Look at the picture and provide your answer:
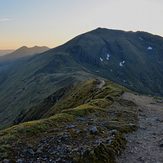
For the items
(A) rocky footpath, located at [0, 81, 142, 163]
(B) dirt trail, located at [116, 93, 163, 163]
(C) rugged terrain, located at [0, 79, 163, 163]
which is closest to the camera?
(A) rocky footpath, located at [0, 81, 142, 163]

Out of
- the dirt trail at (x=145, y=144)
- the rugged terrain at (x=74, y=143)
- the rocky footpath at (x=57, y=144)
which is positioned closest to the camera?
the rocky footpath at (x=57, y=144)

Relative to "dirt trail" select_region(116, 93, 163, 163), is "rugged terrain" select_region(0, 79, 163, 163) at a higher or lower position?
higher

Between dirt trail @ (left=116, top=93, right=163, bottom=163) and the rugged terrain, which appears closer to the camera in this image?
the rugged terrain

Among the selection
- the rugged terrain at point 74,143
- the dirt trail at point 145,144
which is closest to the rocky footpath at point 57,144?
the rugged terrain at point 74,143

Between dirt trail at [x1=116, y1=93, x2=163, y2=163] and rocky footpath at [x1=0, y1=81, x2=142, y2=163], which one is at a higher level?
rocky footpath at [x1=0, y1=81, x2=142, y2=163]

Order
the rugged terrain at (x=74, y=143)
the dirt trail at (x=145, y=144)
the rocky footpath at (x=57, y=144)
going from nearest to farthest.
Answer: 1. the rocky footpath at (x=57, y=144)
2. the rugged terrain at (x=74, y=143)
3. the dirt trail at (x=145, y=144)

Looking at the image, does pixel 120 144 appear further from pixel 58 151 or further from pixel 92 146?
pixel 58 151

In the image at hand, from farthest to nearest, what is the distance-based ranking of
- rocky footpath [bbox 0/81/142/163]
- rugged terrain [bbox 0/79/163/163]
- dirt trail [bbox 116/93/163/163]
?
dirt trail [bbox 116/93/163/163], rugged terrain [bbox 0/79/163/163], rocky footpath [bbox 0/81/142/163]

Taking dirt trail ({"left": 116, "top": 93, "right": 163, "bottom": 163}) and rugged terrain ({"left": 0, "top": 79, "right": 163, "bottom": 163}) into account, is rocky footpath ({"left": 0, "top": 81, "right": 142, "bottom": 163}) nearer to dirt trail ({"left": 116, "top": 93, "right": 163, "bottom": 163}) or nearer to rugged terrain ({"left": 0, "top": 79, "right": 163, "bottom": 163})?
rugged terrain ({"left": 0, "top": 79, "right": 163, "bottom": 163})

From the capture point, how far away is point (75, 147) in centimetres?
1145

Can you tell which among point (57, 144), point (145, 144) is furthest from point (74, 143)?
point (145, 144)

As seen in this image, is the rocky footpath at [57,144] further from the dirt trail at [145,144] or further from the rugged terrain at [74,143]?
the dirt trail at [145,144]

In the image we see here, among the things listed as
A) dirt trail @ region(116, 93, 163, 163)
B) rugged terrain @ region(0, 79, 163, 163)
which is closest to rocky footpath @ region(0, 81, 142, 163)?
rugged terrain @ region(0, 79, 163, 163)

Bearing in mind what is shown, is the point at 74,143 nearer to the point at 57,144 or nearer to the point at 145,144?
the point at 57,144
